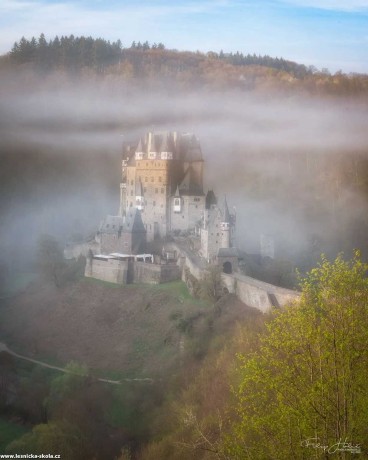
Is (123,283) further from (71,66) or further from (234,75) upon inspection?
(71,66)

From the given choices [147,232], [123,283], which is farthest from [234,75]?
[123,283]

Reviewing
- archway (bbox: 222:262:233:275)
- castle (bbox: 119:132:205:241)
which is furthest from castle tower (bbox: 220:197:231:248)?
castle (bbox: 119:132:205:241)

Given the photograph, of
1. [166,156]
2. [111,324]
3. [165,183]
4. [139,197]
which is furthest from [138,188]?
[111,324]

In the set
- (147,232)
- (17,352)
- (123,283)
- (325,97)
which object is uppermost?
(325,97)

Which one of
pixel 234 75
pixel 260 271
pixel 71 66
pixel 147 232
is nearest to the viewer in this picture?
pixel 260 271

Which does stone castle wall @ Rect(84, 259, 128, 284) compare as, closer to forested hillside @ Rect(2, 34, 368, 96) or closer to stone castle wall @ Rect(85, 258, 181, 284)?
stone castle wall @ Rect(85, 258, 181, 284)

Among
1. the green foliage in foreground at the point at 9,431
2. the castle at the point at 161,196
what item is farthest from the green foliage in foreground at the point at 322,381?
the castle at the point at 161,196
